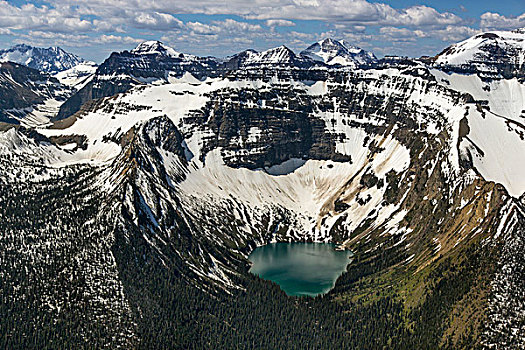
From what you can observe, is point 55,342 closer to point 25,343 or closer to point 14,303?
point 25,343

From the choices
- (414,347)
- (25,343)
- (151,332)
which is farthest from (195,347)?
(414,347)

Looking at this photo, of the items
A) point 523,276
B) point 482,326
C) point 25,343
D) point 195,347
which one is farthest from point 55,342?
point 523,276

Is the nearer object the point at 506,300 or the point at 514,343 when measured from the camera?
the point at 514,343

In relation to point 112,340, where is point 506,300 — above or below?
above

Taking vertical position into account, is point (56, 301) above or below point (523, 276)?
below

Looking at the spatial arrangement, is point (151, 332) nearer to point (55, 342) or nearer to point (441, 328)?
point (55, 342)

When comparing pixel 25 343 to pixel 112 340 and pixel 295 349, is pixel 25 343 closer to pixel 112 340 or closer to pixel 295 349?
pixel 112 340

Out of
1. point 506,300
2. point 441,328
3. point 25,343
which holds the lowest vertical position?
point 25,343

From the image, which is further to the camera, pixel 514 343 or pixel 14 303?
pixel 14 303
